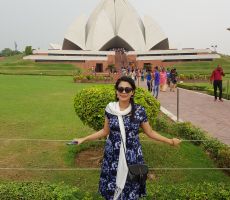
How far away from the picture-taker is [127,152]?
2725 millimetres

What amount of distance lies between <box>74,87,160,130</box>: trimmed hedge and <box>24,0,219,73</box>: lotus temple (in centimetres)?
3746

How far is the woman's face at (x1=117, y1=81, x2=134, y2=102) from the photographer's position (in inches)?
107

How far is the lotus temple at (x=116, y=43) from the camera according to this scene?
43312mm

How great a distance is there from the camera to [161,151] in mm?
5266

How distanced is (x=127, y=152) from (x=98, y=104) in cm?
209

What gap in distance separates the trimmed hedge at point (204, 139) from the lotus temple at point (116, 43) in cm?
3577

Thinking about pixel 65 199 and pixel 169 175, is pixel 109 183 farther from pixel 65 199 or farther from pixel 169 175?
pixel 169 175

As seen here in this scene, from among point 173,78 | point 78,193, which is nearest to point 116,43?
point 173,78

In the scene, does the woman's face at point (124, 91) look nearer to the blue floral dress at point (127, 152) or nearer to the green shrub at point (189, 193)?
the blue floral dress at point (127, 152)

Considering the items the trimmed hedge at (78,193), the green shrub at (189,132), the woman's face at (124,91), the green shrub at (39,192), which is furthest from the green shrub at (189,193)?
the green shrub at (189,132)

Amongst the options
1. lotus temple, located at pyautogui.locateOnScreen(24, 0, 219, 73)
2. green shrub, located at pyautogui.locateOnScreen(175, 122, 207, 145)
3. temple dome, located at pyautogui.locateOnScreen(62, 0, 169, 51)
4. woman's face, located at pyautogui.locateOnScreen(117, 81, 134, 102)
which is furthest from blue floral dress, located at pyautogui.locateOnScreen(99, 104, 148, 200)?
temple dome, located at pyautogui.locateOnScreen(62, 0, 169, 51)

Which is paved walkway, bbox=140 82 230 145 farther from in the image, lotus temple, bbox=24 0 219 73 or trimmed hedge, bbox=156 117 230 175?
lotus temple, bbox=24 0 219 73

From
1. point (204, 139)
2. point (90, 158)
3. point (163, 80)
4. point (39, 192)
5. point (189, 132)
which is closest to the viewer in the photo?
point (39, 192)

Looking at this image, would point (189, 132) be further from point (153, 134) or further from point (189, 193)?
point (153, 134)
